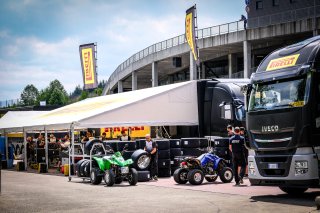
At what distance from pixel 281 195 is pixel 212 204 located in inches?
115

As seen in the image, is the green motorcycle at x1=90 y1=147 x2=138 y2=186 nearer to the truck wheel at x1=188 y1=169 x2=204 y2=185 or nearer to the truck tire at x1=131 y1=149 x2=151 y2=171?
the truck tire at x1=131 y1=149 x2=151 y2=171

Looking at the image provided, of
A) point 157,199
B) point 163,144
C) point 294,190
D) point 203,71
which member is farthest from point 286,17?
point 157,199

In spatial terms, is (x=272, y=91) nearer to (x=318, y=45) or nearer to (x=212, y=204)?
(x=318, y=45)

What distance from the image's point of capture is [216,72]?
6575 cm

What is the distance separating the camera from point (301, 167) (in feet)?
40.3

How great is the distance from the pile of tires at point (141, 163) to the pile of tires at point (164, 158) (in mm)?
1547

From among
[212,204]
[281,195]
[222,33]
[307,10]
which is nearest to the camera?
[212,204]

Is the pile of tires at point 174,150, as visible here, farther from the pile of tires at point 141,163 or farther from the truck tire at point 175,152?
the pile of tires at point 141,163

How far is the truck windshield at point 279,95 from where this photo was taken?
12.5m

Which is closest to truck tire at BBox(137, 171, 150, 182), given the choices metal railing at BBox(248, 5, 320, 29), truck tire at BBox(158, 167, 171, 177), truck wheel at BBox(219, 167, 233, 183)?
truck tire at BBox(158, 167, 171, 177)

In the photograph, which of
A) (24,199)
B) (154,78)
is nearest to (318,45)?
(24,199)

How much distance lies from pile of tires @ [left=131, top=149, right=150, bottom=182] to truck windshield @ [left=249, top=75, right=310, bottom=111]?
24.0ft

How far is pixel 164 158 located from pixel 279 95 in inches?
387

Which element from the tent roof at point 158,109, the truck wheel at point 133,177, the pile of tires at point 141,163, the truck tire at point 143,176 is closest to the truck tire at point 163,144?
the pile of tires at point 141,163
